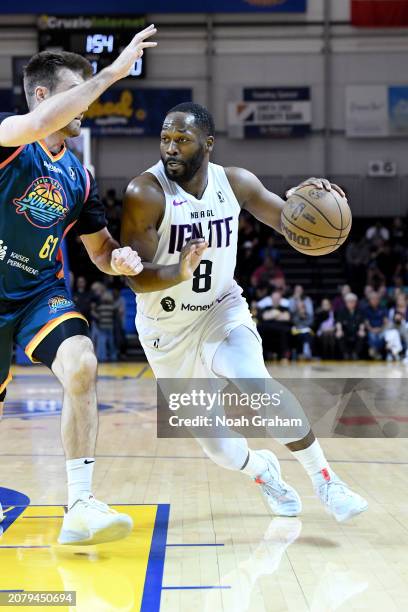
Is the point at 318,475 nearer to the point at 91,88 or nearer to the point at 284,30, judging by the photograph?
the point at 91,88

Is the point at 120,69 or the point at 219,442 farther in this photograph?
the point at 219,442

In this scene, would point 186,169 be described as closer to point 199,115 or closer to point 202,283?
point 199,115

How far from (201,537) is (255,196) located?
1935mm

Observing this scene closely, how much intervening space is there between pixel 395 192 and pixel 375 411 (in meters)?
14.9

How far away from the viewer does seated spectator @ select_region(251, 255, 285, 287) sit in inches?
699

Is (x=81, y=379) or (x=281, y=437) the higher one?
(x=81, y=379)

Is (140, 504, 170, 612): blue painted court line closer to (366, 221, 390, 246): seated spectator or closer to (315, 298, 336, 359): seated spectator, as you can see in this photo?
(315, 298, 336, 359): seated spectator

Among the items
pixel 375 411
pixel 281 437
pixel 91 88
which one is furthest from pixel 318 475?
pixel 375 411

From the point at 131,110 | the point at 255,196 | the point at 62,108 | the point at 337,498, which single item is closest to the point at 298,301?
the point at 131,110

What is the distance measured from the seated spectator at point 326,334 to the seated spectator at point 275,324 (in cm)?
69

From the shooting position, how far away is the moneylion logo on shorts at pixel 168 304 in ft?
15.4

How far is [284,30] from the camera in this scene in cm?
2228

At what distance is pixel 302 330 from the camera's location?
16.5m

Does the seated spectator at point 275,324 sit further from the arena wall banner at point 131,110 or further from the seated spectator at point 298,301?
the arena wall banner at point 131,110
